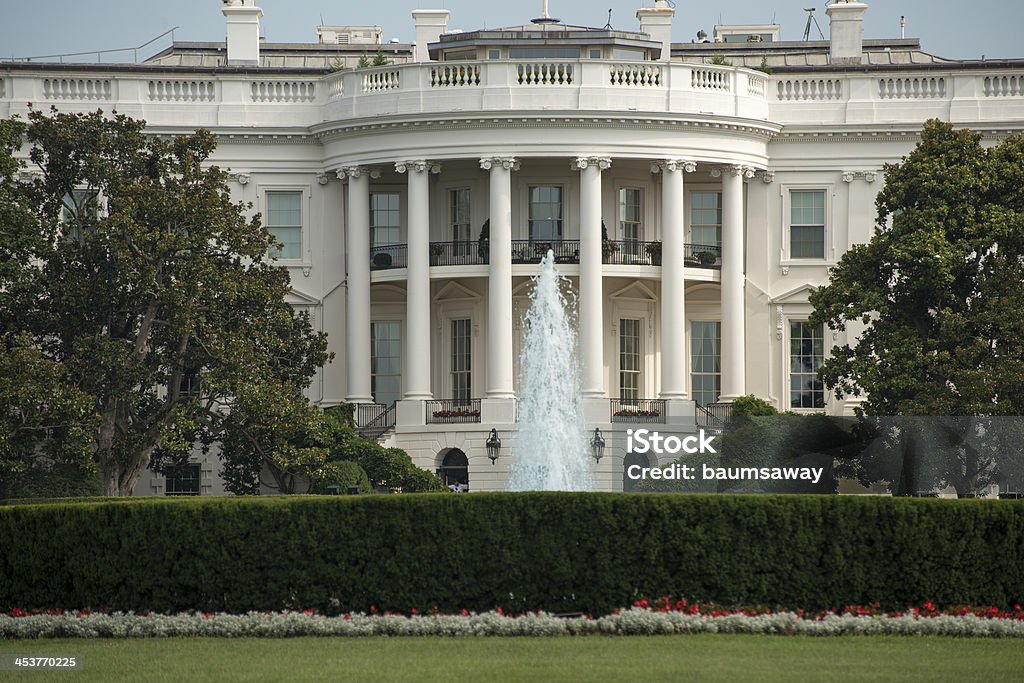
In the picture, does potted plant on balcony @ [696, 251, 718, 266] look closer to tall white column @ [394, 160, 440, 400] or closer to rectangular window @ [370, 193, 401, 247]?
tall white column @ [394, 160, 440, 400]

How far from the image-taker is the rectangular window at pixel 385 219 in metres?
57.5

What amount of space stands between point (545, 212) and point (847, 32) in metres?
11.4

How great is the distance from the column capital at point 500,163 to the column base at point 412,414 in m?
6.42

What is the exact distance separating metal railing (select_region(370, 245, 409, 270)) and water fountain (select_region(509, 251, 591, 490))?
437cm

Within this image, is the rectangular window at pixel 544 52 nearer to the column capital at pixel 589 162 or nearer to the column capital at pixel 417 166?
the column capital at pixel 589 162

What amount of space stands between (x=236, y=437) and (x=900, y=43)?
1152 inches

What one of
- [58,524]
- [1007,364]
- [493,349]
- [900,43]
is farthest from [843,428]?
[900,43]

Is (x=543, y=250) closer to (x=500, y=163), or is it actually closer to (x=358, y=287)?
(x=500, y=163)

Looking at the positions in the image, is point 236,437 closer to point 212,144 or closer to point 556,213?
point 212,144

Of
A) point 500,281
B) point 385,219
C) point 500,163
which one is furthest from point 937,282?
point 385,219

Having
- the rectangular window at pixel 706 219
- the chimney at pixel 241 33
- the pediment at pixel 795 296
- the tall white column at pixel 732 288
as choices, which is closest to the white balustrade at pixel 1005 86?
the pediment at pixel 795 296

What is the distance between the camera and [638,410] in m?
54.4

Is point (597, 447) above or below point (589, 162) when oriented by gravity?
below

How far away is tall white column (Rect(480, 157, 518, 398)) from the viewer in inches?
2093
